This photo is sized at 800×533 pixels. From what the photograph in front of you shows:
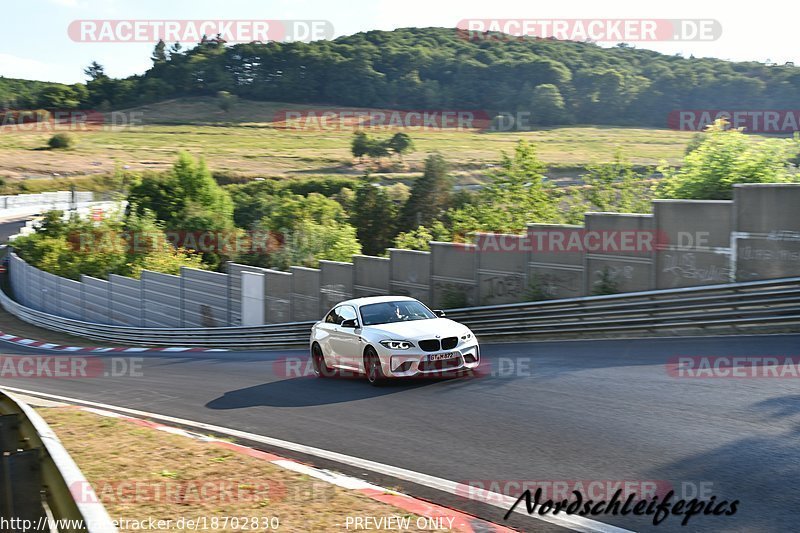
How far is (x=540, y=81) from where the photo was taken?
11931 cm

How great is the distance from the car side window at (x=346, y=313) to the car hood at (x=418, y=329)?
2.62ft

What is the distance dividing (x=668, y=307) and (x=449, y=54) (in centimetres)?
12781

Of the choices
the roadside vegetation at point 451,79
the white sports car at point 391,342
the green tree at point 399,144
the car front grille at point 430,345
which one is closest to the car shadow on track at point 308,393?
the white sports car at point 391,342

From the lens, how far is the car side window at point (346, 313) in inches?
609

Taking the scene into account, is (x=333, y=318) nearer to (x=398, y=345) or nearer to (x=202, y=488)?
(x=398, y=345)

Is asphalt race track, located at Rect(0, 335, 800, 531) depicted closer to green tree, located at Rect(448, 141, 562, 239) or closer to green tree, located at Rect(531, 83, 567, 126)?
green tree, located at Rect(448, 141, 562, 239)

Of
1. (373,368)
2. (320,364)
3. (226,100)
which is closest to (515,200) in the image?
(320,364)

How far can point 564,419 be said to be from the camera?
10109 millimetres

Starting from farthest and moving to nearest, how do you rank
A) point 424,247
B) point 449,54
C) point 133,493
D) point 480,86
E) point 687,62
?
point 449,54 → point 480,86 → point 687,62 → point 424,247 → point 133,493

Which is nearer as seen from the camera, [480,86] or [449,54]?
[480,86]

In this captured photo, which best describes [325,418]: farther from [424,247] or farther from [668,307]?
[424,247]

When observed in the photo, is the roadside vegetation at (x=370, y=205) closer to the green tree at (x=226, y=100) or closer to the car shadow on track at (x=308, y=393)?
the car shadow on track at (x=308, y=393)

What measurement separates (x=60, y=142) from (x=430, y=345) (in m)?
143

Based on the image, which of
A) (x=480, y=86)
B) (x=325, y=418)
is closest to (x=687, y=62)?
(x=480, y=86)
